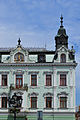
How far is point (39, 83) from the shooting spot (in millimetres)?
54594

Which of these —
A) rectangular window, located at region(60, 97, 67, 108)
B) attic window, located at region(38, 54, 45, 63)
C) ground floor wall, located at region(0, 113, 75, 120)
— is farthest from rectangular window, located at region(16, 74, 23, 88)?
rectangular window, located at region(60, 97, 67, 108)

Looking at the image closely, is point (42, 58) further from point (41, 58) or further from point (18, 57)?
point (18, 57)

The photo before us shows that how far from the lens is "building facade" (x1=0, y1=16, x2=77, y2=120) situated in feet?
176

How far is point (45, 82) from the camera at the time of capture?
54.6m

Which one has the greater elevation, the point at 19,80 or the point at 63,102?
the point at 19,80

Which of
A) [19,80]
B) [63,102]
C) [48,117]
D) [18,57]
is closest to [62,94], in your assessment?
[63,102]

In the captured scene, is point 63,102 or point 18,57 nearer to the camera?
point 63,102

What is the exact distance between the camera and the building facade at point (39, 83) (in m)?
53.6

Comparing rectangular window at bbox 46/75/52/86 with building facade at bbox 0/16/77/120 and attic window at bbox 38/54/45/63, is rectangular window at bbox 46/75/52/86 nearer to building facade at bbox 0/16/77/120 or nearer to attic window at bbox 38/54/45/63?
building facade at bbox 0/16/77/120

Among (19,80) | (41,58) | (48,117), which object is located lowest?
(48,117)

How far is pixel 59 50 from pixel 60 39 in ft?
11.4

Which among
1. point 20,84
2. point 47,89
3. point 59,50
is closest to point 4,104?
point 20,84

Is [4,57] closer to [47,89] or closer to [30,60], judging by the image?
[30,60]

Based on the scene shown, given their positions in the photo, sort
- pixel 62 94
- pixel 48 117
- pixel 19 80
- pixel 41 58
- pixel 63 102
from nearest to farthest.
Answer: pixel 48 117 < pixel 63 102 < pixel 62 94 < pixel 19 80 < pixel 41 58
